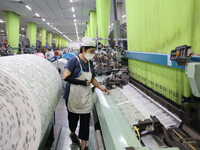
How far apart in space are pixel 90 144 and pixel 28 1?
1156 centimetres

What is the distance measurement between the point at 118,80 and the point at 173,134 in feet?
5.49

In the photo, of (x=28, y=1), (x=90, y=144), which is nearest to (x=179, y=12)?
(x=90, y=144)

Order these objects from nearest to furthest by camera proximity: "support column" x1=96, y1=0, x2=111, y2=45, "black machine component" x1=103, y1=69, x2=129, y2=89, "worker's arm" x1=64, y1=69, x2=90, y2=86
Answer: "worker's arm" x1=64, y1=69, x2=90, y2=86 < "black machine component" x1=103, y1=69, x2=129, y2=89 < "support column" x1=96, y1=0, x2=111, y2=45

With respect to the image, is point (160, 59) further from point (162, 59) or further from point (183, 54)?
point (183, 54)

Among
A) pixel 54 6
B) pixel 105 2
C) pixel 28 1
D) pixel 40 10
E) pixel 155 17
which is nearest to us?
pixel 155 17

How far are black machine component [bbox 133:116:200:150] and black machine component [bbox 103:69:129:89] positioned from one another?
1381 mm

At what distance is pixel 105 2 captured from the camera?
9.02m

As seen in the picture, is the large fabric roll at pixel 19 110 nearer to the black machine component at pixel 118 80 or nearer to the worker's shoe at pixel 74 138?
the worker's shoe at pixel 74 138

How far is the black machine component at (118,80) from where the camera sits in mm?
→ 2729

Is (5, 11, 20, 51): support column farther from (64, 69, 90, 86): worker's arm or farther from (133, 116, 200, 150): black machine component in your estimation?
(133, 116, 200, 150): black machine component

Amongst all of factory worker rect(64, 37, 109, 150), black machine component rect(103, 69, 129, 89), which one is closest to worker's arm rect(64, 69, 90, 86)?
factory worker rect(64, 37, 109, 150)

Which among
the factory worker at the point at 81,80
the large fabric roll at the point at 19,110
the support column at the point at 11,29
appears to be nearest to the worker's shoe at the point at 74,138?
the factory worker at the point at 81,80

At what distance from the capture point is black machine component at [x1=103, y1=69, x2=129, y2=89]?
273 cm

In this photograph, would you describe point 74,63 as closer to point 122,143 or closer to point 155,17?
point 155,17
